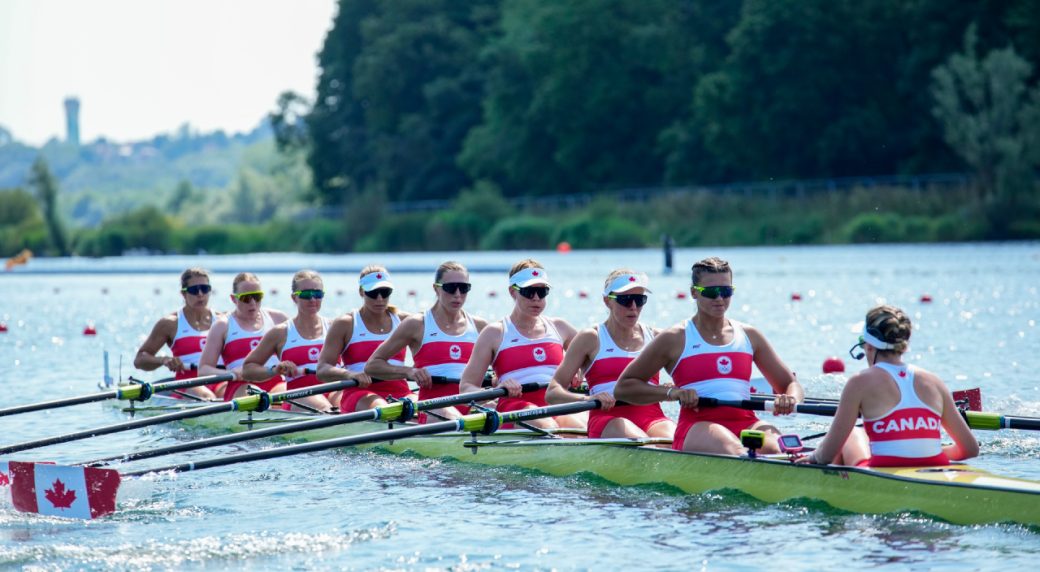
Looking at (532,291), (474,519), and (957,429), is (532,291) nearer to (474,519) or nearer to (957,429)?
(474,519)

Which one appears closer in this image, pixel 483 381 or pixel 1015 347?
pixel 483 381

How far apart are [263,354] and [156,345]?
2057mm

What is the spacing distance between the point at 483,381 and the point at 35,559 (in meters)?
3.90

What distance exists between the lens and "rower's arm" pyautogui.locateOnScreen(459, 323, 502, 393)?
Result: 10984mm

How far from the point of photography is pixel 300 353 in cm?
1327

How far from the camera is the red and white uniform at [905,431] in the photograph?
26.7 feet

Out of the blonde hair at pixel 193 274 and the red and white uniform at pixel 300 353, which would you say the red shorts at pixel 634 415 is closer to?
the red and white uniform at pixel 300 353

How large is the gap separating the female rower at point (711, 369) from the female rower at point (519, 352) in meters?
1.46

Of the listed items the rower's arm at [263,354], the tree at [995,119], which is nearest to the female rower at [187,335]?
the rower's arm at [263,354]

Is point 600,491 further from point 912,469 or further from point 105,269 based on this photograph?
point 105,269

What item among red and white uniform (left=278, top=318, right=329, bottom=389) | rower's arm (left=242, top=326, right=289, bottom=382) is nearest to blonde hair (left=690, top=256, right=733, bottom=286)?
red and white uniform (left=278, top=318, right=329, bottom=389)

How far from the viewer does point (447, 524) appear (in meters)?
9.28

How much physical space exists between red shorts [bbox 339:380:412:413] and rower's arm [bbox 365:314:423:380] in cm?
31

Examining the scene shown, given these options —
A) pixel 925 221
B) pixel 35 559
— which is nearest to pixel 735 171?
pixel 925 221
